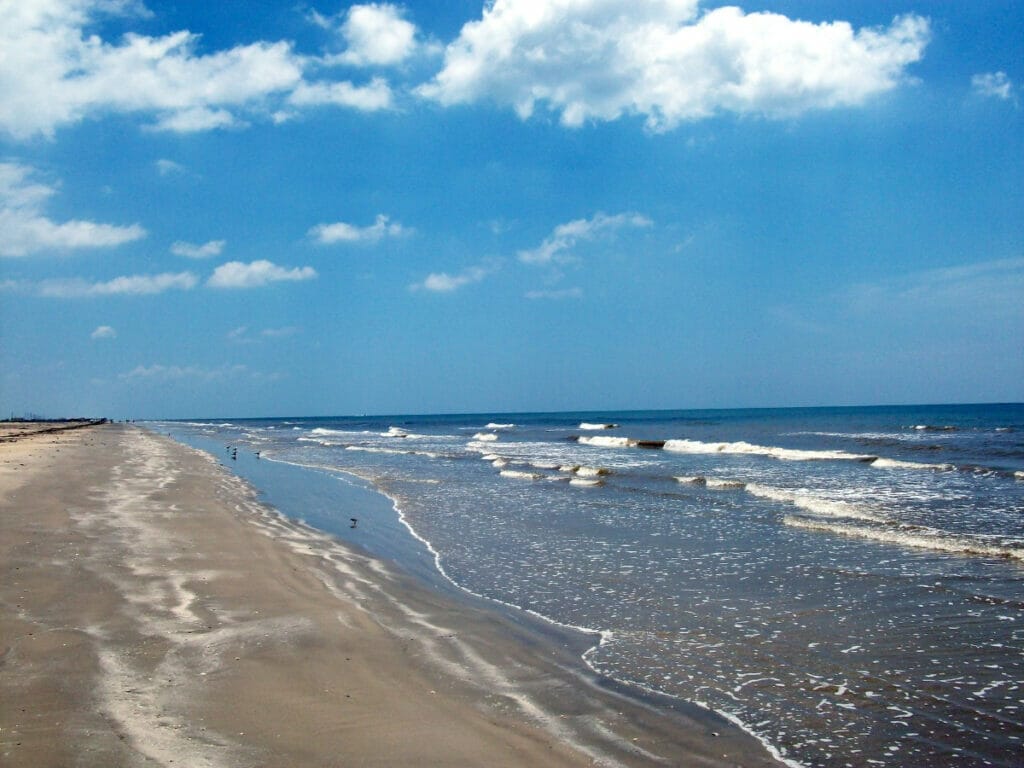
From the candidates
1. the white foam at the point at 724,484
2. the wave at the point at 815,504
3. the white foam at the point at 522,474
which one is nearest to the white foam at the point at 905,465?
the white foam at the point at 724,484

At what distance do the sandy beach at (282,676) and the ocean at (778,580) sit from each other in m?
0.87

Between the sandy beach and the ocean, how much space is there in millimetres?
872

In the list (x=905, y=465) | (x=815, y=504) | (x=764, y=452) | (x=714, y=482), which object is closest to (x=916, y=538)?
(x=815, y=504)

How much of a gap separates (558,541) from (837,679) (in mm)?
7868

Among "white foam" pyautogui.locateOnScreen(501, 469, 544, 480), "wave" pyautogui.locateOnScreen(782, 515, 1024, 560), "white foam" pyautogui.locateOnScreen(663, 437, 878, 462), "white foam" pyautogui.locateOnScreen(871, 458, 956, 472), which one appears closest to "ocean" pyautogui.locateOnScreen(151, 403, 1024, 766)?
"wave" pyautogui.locateOnScreen(782, 515, 1024, 560)

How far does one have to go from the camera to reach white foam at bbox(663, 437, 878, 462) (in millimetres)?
34219

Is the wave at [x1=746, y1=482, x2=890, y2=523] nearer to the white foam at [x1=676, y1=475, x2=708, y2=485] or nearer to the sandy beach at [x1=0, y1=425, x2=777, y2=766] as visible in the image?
the white foam at [x1=676, y1=475, x2=708, y2=485]

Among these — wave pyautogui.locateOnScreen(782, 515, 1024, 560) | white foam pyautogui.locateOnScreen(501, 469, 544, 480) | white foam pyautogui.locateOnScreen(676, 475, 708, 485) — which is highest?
wave pyautogui.locateOnScreen(782, 515, 1024, 560)

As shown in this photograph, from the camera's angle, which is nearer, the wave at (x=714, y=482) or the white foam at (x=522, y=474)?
the wave at (x=714, y=482)

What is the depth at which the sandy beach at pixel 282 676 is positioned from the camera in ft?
16.0

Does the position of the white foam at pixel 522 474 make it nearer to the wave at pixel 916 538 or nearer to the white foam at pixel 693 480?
the white foam at pixel 693 480

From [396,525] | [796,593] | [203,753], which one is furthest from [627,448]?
[203,753]

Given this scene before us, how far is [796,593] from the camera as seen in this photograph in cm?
998

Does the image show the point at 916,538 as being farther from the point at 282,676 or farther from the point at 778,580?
the point at 282,676
